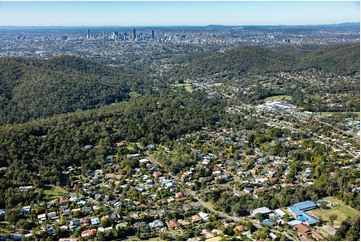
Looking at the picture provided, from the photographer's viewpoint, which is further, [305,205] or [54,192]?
[54,192]

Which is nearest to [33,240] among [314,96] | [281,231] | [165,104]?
[281,231]

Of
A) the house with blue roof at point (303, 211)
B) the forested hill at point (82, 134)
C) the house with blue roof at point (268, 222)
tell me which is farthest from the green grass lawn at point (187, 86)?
the house with blue roof at point (268, 222)

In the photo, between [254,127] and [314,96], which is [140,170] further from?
[314,96]

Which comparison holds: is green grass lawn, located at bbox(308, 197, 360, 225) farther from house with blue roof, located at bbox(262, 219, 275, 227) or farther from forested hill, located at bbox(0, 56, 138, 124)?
forested hill, located at bbox(0, 56, 138, 124)

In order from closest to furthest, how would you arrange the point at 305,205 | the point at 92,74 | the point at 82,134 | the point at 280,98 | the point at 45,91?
the point at 305,205
the point at 82,134
the point at 45,91
the point at 280,98
the point at 92,74

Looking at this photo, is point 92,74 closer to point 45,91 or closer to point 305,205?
point 45,91

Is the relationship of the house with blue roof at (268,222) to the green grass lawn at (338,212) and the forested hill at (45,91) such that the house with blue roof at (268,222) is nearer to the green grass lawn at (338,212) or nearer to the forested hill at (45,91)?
the green grass lawn at (338,212)

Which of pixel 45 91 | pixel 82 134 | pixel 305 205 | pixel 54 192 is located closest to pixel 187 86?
pixel 45 91
